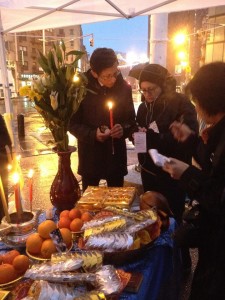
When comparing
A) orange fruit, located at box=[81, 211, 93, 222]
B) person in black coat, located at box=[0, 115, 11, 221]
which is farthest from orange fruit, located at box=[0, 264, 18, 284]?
person in black coat, located at box=[0, 115, 11, 221]

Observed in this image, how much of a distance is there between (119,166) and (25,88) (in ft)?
4.15

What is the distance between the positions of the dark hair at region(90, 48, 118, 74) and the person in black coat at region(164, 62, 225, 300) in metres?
1.06

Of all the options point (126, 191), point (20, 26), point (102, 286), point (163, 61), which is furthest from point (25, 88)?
point (163, 61)

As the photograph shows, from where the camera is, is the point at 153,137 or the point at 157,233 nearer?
the point at 157,233

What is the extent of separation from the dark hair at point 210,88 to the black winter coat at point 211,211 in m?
0.08

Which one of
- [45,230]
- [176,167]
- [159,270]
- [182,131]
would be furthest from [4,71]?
[159,270]

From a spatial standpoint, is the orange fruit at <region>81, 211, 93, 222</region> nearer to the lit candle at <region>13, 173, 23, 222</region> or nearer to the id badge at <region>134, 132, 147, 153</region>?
the lit candle at <region>13, 173, 23, 222</region>

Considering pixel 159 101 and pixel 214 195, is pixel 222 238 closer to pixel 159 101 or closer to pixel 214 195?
pixel 214 195

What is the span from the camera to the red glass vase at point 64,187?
1.78 m

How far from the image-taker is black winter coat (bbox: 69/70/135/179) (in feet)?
8.13

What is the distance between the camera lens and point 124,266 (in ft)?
4.23

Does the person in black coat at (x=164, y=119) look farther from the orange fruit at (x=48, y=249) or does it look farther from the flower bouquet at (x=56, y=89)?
the orange fruit at (x=48, y=249)

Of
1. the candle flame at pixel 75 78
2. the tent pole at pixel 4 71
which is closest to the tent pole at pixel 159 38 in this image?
the tent pole at pixel 4 71

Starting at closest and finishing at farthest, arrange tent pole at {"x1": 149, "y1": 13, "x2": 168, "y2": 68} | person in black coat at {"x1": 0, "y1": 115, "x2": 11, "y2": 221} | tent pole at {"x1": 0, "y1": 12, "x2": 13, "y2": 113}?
person in black coat at {"x1": 0, "y1": 115, "x2": 11, "y2": 221} → tent pole at {"x1": 0, "y1": 12, "x2": 13, "y2": 113} → tent pole at {"x1": 149, "y1": 13, "x2": 168, "y2": 68}
